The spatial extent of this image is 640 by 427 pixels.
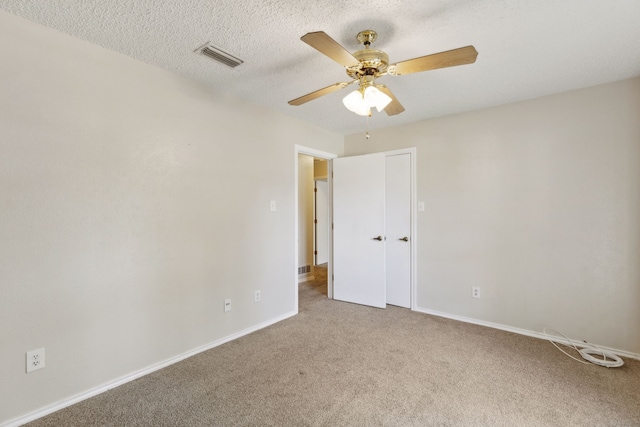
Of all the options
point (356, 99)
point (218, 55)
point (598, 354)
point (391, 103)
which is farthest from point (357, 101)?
point (598, 354)

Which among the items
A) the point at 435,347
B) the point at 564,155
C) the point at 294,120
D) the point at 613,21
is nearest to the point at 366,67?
the point at 613,21

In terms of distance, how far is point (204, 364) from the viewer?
7.82 ft

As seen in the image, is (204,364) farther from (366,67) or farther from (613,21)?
(613,21)

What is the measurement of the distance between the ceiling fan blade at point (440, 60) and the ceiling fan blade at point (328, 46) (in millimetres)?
287

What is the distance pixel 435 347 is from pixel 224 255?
85.0 inches

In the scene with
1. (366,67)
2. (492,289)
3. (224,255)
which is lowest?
(492,289)

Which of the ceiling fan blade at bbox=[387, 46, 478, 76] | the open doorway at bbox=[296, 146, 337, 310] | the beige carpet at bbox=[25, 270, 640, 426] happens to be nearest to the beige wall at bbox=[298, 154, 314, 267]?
the open doorway at bbox=[296, 146, 337, 310]

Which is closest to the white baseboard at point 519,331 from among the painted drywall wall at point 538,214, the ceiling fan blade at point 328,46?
the painted drywall wall at point 538,214

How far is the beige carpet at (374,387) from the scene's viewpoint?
177 centimetres

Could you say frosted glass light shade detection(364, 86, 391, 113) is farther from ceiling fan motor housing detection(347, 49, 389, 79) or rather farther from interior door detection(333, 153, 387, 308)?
interior door detection(333, 153, 387, 308)

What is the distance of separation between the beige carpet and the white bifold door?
0.94 m

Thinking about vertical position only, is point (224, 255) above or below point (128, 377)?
above

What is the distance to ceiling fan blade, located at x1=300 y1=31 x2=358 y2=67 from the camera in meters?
1.36

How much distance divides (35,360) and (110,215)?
3.15 feet
